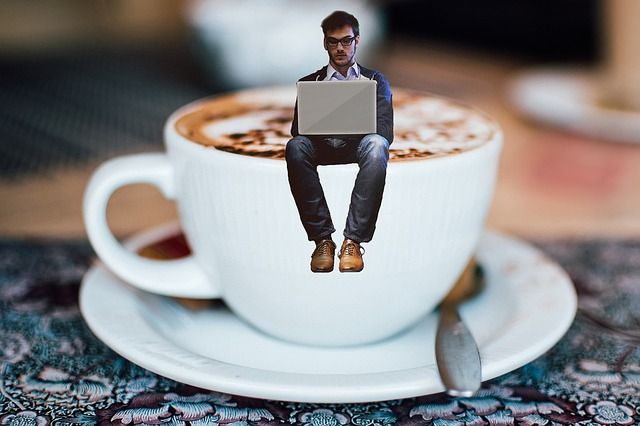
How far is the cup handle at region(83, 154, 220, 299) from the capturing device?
0.39 metres

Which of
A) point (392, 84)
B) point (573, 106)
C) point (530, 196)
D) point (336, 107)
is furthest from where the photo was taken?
point (392, 84)

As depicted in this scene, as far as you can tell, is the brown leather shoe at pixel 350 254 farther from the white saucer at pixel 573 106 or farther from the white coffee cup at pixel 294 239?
the white saucer at pixel 573 106

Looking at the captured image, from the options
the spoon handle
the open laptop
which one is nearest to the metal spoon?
the spoon handle

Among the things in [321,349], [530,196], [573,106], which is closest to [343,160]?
[321,349]

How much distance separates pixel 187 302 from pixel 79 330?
6 cm

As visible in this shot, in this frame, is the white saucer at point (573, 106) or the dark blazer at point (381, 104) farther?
the white saucer at point (573, 106)

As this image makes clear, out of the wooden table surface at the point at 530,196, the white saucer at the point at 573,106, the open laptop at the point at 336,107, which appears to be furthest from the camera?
the white saucer at the point at 573,106

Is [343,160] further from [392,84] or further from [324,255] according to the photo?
[392,84]

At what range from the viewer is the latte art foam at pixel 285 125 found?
349 mm

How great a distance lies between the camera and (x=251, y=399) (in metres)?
0.33

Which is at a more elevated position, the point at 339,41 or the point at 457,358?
the point at 339,41

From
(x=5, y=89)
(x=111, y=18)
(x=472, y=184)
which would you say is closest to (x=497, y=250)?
(x=472, y=184)

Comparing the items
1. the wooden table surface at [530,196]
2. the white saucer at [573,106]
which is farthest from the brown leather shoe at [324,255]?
the white saucer at [573,106]

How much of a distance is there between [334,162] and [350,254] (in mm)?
44
